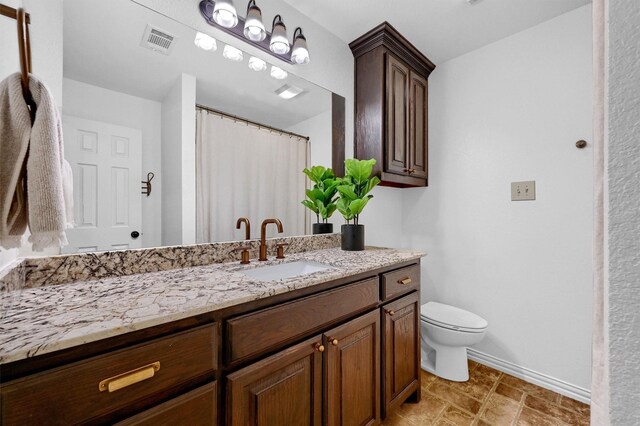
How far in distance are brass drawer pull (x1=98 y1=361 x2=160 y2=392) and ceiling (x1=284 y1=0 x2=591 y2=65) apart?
195cm

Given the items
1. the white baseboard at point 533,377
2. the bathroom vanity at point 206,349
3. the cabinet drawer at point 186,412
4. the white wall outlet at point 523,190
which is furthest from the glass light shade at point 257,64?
the white baseboard at point 533,377

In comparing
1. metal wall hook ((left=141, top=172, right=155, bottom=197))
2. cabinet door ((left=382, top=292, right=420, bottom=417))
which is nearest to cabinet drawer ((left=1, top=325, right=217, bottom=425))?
metal wall hook ((left=141, top=172, right=155, bottom=197))

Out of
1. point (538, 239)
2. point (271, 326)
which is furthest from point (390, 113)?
point (271, 326)

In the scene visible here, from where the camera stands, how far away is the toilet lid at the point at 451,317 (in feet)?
5.52

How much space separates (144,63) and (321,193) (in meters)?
1.12

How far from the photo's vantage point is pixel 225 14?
49.7 inches

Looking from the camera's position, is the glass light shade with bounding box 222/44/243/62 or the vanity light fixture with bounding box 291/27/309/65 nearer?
the glass light shade with bounding box 222/44/243/62

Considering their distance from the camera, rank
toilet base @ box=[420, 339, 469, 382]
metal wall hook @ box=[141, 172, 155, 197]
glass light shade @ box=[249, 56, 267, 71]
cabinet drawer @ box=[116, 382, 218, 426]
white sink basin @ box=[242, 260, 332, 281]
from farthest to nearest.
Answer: toilet base @ box=[420, 339, 469, 382] < glass light shade @ box=[249, 56, 267, 71] < white sink basin @ box=[242, 260, 332, 281] < metal wall hook @ box=[141, 172, 155, 197] < cabinet drawer @ box=[116, 382, 218, 426]

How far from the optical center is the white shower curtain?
133cm

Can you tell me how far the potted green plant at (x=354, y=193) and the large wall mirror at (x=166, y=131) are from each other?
1.06 feet

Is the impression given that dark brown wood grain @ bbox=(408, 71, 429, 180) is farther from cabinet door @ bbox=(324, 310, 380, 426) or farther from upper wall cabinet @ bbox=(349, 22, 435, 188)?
cabinet door @ bbox=(324, 310, 380, 426)

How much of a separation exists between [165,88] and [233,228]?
0.73 metres

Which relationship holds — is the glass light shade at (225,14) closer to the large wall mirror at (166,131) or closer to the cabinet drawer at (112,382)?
the large wall mirror at (166,131)

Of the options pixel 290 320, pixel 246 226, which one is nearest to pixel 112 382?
pixel 290 320
